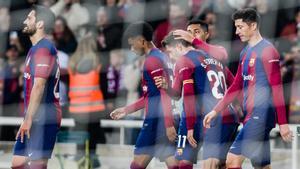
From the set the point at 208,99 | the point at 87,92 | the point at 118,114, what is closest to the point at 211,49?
the point at 208,99

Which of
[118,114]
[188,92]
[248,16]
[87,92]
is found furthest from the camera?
[87,92]

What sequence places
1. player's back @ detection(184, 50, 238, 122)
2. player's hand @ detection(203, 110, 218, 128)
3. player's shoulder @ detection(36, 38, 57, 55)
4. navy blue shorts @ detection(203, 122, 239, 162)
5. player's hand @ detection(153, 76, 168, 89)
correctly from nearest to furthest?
player's hand @ detection(203, 110, 218, 128)
navy blue shorts @ detection(203, 122, 239, 162)
player's back @ detection(184, 50, 238, 122)
player's shoulder @ detection(36, 38, 57, 55)
player's hand @ detection(153, 76, 168, 89)

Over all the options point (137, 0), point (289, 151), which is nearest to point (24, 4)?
point (137, 0)

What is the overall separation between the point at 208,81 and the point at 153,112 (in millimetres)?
589

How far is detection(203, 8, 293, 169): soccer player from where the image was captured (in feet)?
23.6

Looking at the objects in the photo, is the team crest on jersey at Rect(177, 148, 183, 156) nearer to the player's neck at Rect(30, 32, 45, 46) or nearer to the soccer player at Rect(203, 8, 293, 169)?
the soccer player at Rect(203, 8, 293, 169)

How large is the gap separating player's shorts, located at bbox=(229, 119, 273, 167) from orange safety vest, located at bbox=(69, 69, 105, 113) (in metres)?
3.08

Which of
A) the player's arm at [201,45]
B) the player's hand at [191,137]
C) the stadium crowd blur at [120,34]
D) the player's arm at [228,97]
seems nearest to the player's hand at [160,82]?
the player's arm at [201,45]

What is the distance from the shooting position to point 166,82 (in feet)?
26.7

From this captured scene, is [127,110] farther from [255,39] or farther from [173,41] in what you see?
[255,39]

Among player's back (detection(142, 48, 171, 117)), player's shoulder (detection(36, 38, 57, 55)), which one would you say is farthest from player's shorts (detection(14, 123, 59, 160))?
player's back (detection(142, 48, 171, 117))

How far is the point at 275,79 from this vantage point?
7.18 metres

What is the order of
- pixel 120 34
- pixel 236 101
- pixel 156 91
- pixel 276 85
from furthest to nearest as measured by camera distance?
pixel 120 34, pixel 156 91, pixel 236 101, pixel 276 85

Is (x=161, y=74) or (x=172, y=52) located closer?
(x=161, y=74)
